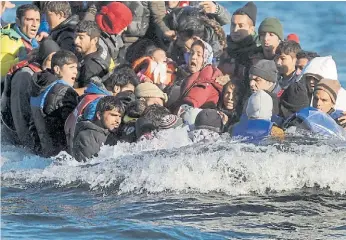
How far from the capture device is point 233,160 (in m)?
11.3

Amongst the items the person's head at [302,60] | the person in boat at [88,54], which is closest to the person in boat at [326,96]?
the person's head at [302,60]

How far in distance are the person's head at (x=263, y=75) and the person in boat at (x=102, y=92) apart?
4.51ft

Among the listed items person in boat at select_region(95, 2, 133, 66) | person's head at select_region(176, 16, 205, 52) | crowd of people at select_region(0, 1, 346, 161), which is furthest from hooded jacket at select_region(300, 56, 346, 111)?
person in boat at select_region(95, 2, 133, 66)

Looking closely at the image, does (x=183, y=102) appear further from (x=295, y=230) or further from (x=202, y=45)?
(x=295, y=230)

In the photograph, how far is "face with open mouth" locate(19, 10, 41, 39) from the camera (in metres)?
15.2

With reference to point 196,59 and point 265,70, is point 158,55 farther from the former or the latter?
point 265,70

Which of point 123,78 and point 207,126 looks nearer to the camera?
point 207,126

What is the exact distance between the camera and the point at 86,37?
556 inches

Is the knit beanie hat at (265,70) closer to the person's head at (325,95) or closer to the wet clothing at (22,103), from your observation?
the person's head at (325,95)

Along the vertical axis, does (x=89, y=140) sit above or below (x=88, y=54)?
below

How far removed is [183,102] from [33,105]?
1.79 meters

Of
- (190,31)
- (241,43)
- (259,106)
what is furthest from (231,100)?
(241,43)

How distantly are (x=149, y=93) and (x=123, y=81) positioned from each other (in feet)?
1.51

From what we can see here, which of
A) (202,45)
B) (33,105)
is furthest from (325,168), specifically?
(33,105)
